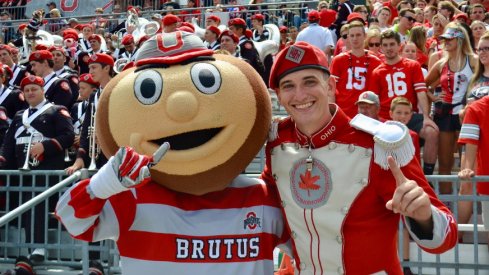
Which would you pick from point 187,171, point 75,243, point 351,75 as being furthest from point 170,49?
point 351,75

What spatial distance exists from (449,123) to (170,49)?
4407mm

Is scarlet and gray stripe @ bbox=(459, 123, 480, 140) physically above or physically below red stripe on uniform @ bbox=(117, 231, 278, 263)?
above

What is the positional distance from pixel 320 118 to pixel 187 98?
1.81ft

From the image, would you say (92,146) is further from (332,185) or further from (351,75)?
(332,185)

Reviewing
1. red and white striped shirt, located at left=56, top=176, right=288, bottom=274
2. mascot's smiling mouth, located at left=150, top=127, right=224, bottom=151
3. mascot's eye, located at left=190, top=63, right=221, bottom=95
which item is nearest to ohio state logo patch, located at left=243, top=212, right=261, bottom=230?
red and white striped shirt, located at left=56, top=176, right=288, bottom=274

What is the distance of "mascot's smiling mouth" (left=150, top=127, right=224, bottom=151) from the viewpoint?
361 cm

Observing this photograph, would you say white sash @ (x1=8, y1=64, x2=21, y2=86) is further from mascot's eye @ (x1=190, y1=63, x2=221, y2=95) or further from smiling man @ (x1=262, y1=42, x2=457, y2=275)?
smiling man @ (x1=262, y1=42, x2=457, y2=275)

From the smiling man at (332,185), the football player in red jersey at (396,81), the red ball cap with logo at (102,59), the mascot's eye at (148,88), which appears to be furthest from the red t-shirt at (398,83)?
the mascot's eye at (148,88)

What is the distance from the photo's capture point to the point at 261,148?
149 inches

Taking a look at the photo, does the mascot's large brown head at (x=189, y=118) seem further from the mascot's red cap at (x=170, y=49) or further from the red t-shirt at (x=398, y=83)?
the red t-shirt at (x=398, y=83)

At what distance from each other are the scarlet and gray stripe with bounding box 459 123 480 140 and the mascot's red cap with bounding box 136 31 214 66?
3.07 m

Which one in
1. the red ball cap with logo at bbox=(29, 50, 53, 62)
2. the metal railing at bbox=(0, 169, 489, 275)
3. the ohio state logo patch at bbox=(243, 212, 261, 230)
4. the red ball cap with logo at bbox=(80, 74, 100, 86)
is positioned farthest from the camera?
the red ball cap with logo at bbox=(29, 50, 53, 62)

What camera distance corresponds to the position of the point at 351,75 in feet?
27.5

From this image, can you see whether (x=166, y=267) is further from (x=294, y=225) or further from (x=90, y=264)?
(x=90, y=264)
